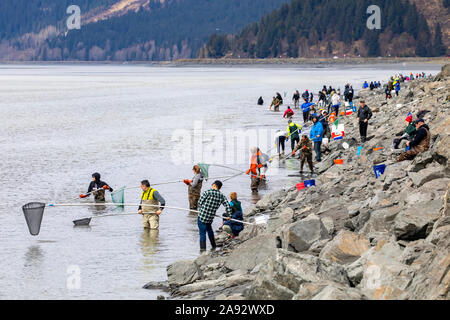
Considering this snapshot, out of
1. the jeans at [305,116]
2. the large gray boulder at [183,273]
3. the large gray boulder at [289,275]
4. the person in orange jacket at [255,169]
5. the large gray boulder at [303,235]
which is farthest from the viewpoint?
the jeans at [305,116]

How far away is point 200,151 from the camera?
3328cm

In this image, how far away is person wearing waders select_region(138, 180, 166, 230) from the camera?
15.9m

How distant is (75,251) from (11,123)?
41.7 meters

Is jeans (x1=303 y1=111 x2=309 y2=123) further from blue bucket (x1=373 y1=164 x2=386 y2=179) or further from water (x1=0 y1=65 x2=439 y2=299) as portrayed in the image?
blue bucket (x1=373 y1=164 x2=386 y2=179)

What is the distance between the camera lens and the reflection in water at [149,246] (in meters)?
14.2

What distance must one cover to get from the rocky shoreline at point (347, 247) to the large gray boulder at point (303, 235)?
2 centimetres

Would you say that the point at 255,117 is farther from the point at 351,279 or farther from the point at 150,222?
the point at 351,279

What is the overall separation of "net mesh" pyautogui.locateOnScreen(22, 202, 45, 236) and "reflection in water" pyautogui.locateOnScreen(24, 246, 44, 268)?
2.53ft

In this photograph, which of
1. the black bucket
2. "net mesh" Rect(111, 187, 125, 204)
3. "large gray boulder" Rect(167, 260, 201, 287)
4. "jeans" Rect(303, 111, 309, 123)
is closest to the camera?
"large gray boulder" Rect(167, 260, 201, 287)

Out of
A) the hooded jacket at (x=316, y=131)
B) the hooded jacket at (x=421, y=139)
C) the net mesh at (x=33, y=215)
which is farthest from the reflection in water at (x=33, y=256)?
the hooded jacket at (x=316, y=131)

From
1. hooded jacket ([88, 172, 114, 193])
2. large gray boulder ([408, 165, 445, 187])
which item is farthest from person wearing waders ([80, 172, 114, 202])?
large gray boulder ([408, 165, 445, 187])

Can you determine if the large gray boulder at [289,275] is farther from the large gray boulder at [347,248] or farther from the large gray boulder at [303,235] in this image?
the large gray boulder at [303,235]

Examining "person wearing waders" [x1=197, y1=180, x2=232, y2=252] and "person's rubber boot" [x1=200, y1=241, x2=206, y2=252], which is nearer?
"person wearing waders" [x1=197, y1=180, x2=232, y2=252]

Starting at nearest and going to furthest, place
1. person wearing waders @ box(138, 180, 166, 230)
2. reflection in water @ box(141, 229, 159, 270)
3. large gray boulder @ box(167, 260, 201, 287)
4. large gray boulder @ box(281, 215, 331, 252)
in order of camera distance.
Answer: large gray boulder @ box(281, 215, 331, 252) → large gray boulder @ box(167, 260, 201, 287) → reflection in water @ box(141, 229, 159, 270) → person wearing waders @ box(138, 180, 166, 230)
